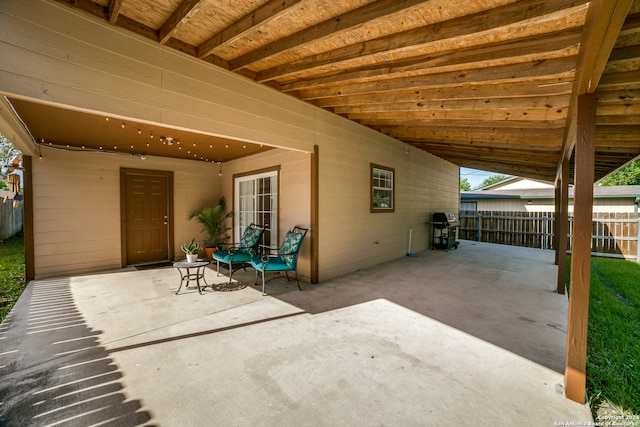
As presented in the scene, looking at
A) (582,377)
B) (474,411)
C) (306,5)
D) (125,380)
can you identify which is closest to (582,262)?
(582,377)

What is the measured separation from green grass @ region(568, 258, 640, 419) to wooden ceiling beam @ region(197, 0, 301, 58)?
3821 millimetres

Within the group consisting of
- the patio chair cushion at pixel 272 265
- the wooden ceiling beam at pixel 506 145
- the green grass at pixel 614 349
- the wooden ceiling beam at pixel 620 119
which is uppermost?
the wooden ceiling beam at pixel 506 145

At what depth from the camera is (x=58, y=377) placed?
2.12 metres

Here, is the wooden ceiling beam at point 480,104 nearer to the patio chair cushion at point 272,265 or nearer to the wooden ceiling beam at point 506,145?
the wooden ceiling beam at point 506,145

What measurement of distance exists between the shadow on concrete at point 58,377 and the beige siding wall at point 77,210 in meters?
2.37

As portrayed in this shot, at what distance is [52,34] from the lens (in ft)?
7.54

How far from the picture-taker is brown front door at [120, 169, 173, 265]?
20.0 feet

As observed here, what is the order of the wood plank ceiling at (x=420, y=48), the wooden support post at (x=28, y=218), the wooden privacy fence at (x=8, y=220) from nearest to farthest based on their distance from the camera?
the wood plank ceiling at (x=420, y=48)
the wooden support post at (x=28, y=218)
the wooden privacy fence at (x=8, y=220)

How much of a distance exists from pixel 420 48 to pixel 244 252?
4312 mm

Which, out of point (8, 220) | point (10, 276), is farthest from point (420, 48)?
point (8, 220)

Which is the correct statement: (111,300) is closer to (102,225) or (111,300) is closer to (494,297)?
(102,225)

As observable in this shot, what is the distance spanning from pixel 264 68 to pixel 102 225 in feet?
16.4

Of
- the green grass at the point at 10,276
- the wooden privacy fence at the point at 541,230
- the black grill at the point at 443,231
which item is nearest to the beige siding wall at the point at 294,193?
the green grass at the point at 10,276

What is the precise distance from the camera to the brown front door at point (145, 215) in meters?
6.09
